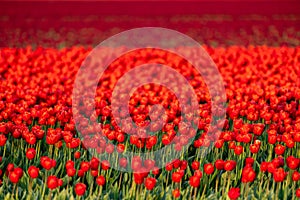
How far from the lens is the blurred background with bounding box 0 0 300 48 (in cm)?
1138

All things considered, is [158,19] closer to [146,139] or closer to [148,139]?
[146,139]

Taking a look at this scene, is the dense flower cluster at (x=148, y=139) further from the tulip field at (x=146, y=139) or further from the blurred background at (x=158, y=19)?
the blurred background at (x=158, y=19)

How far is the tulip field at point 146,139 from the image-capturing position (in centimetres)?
399

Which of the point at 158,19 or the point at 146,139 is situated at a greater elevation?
the point at 158,19

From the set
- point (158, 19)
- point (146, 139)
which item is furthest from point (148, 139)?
point (158, 19)

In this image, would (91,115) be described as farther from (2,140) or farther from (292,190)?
(292,190)

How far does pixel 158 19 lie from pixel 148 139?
7760mm

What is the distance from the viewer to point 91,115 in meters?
5.14

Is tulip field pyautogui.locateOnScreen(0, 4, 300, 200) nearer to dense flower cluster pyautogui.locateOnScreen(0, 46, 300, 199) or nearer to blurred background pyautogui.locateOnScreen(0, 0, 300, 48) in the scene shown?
dense flower cluster pyautogui.locateOnScreen(0, 46, 300, 199)

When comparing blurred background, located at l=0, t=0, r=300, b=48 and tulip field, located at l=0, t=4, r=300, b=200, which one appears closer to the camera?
tulip field, located at l=0, t=4, r=300, b=200

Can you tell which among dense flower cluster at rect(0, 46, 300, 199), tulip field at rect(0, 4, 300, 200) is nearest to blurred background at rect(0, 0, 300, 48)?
tulip field at rect(0, 4, 300, 200)

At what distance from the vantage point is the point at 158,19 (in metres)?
12.1

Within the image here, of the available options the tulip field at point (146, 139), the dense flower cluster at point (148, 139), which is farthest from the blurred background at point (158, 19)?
the dense flower cluster at point (148, 139)

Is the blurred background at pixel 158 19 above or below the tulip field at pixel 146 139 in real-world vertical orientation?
above
